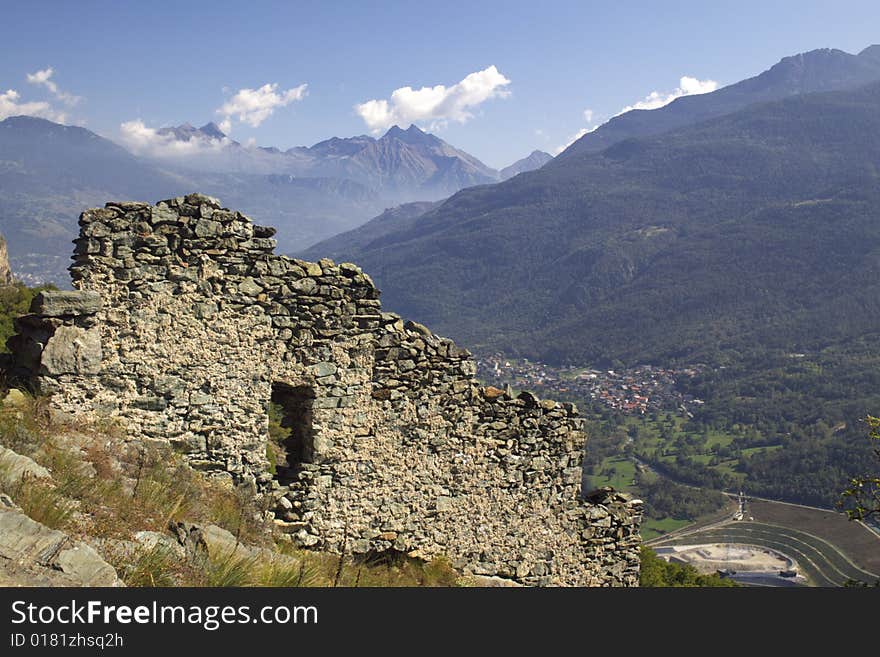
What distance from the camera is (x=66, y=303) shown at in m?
7.79

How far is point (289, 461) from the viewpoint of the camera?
30.5 ft

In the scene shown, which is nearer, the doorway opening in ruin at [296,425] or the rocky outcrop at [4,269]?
the doorway opening in ruin at [296,425]

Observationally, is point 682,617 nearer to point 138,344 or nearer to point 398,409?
point 398,409

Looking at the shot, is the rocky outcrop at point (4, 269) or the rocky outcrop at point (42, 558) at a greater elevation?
the rocky outcrop at point (4, 269)

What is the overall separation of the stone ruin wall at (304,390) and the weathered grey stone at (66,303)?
1 centimetres

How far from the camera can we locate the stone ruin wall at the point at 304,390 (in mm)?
8000

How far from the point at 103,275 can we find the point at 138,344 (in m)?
0.81

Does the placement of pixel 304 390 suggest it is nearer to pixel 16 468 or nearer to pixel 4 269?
pixel 16 468

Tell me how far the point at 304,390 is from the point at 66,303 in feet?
9.06

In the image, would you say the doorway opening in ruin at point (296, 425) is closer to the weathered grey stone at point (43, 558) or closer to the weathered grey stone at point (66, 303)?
the weathered grey stone at point (66, 303)

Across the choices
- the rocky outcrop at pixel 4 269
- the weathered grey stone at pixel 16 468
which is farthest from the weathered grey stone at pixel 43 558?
the rocky outcrop at pixel 4 269

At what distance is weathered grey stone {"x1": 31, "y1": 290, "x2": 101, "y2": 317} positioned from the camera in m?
7.74

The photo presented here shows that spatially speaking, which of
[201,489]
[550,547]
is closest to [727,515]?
[550,547]

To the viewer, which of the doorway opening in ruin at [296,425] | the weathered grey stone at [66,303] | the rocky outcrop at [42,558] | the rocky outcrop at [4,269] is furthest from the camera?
the rocky outcrop at [4,269]
